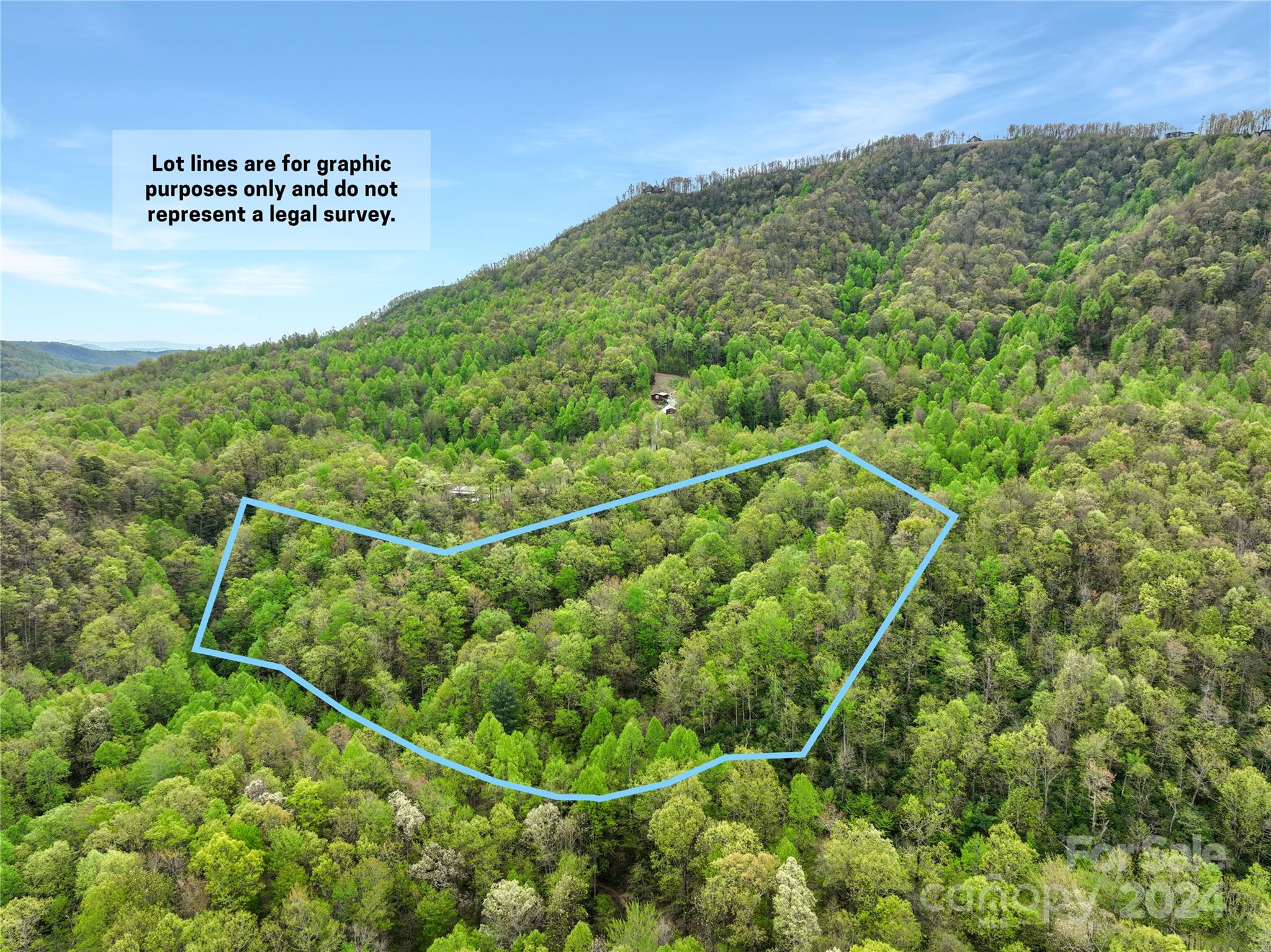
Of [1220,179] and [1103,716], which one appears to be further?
[1220,179]

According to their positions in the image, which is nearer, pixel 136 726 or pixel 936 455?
pixel 136 726

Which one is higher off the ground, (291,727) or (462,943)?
(291,727)

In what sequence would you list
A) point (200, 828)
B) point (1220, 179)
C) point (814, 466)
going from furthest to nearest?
point (1220, 179) → point (200, 828) → point (814, 466)

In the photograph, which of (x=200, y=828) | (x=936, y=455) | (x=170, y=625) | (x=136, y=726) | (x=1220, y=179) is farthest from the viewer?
(x=1220, y=179)

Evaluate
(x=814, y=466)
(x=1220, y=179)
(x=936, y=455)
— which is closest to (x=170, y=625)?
(x=814, y=466)

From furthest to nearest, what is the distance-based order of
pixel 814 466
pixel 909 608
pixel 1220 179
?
pixel 1220 179 → pixel 909 608 → pixel 814 466

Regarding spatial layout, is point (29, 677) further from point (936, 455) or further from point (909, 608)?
point (936, 455)

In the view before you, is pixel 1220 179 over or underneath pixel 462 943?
over

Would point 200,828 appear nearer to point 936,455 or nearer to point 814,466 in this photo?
point 814,466

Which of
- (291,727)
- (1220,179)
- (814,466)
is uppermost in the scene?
(1220,179)

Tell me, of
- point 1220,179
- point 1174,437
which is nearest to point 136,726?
point 1174,437
